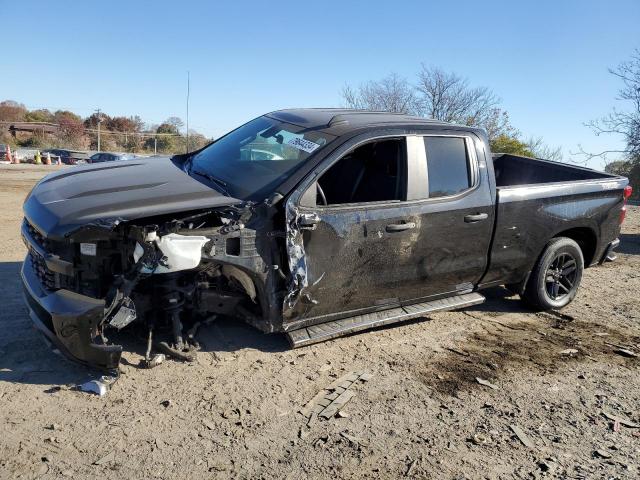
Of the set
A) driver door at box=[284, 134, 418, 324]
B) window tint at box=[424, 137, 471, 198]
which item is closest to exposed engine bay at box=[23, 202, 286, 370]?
driver door at box=[284, 134, 418, 324]

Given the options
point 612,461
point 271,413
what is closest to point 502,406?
point 612,461

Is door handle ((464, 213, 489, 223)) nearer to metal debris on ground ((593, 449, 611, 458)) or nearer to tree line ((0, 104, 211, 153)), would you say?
metal debris on ground ((593, 449, 611, 458))

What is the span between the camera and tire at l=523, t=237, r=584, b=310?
5.24 meters

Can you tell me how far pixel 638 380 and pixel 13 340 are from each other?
4828 mm

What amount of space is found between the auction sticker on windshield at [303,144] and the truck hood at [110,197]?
0.80m

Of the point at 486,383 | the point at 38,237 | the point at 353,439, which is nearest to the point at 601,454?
the point at 486,383

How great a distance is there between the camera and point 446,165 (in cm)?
448

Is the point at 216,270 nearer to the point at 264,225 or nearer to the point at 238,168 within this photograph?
the point at 264,225

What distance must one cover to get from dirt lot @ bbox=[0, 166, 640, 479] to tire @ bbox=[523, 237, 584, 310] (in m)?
0.60

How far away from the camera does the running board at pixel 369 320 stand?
12.7 feet

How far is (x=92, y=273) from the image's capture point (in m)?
3.33

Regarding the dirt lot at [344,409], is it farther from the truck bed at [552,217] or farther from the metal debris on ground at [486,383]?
the truck bed at [552,217]

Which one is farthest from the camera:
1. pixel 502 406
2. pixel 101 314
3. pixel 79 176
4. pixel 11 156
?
pixel 11 156

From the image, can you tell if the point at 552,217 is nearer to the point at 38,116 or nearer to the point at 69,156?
the point at 69,156
